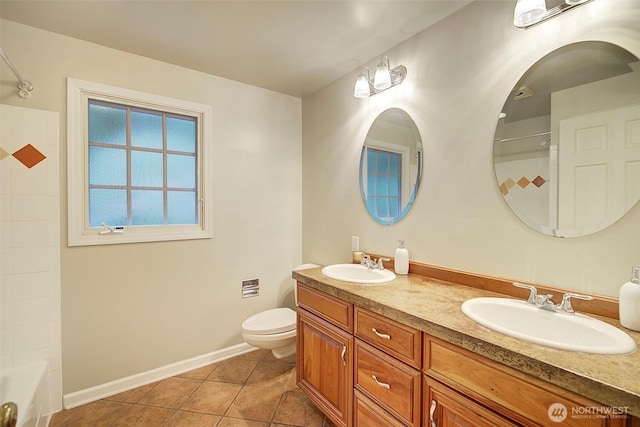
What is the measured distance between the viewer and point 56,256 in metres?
1.79

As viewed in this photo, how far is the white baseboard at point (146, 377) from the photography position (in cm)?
185

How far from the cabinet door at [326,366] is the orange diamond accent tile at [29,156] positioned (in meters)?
1.87

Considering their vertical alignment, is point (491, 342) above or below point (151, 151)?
below

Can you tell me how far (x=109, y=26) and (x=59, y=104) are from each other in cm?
59

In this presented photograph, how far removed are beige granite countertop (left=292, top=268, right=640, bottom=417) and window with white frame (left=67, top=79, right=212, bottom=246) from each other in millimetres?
1476

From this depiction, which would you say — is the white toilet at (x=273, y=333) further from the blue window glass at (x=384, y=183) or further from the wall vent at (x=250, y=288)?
the blue window glass at (x=384, y=183)

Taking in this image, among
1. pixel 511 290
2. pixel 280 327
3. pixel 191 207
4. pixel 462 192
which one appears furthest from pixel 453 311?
pixel 191 207

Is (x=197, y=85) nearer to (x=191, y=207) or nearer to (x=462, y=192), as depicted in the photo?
(x=191, y=207)

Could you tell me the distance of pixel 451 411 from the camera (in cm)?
99

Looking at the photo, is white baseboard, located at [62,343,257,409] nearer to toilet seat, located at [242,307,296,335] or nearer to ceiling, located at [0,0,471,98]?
toilet seat, located at [242,307,296,335]

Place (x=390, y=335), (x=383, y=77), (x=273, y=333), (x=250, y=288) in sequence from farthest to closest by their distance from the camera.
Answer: (x=250, y=288) → (x=273, y=333) → (x=383, y=77) → (x=390, y=335)

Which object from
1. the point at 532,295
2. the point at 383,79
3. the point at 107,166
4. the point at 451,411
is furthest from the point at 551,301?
the point at 107,166

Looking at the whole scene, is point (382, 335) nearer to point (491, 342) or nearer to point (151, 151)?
point (491, 342)

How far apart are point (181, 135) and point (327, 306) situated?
1.80m
